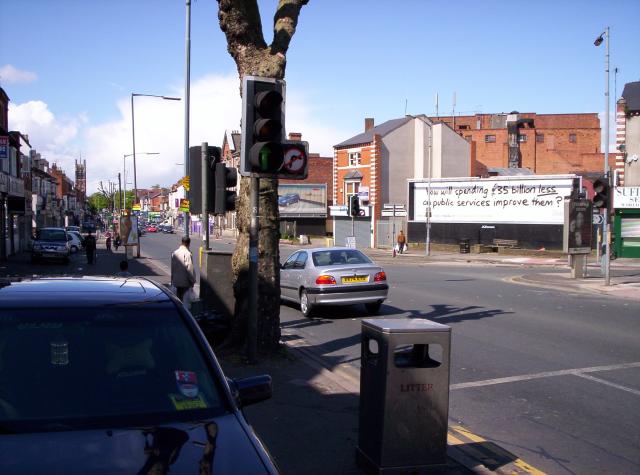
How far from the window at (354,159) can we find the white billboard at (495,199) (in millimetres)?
8438

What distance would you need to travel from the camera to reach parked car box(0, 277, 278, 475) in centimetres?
303

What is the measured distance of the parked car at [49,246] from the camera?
3344cm

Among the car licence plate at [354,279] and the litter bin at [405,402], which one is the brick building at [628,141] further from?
the litter bin at [405,402]

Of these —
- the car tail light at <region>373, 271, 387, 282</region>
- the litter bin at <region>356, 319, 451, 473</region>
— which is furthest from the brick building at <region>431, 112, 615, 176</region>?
the litter bin at <region>356, 319, 451, 473</region>

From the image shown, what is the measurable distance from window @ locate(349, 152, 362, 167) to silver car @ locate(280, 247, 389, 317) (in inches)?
1787

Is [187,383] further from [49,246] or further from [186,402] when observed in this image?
[49,246]

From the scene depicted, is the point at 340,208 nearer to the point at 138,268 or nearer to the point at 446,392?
the point at 138,268

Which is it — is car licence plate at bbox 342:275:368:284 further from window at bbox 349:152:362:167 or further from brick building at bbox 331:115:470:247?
window at bbox 349:152:362:167

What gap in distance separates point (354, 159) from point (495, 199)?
1708 centimetres

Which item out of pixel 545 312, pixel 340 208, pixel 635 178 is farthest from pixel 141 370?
pixel 340 208

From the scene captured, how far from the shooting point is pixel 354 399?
765cm

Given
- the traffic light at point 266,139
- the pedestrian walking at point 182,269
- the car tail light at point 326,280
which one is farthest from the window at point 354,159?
the traffic light at point 266,139

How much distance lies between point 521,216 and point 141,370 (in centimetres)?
4485

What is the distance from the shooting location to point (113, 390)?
3.59 m
